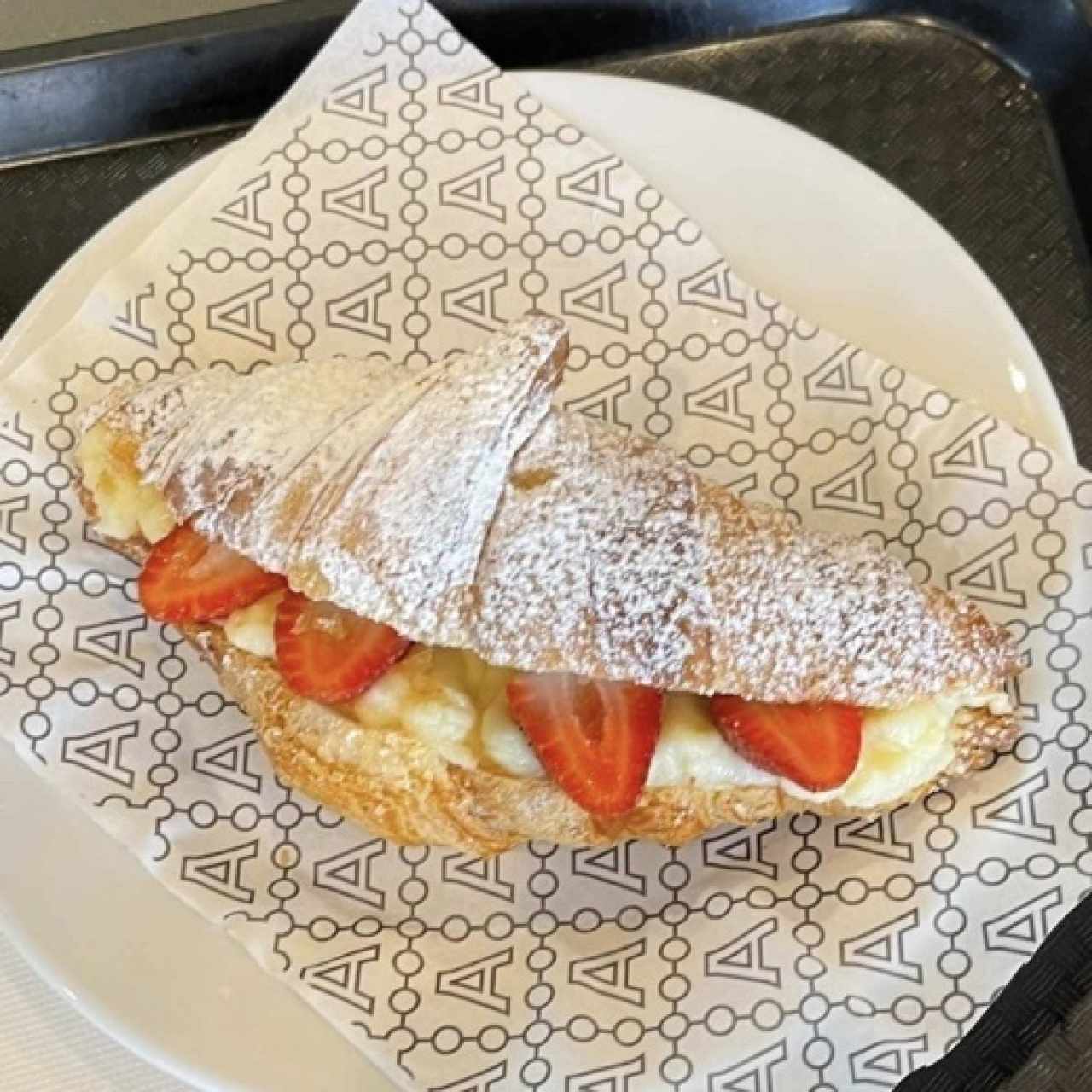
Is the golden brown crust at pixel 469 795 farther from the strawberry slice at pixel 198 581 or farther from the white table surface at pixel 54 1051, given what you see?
the white table surface at pixel 54 1051

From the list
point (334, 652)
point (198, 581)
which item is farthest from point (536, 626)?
point (198, 581)

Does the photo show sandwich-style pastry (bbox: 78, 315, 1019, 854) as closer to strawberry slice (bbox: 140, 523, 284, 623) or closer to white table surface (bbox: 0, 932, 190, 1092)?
strawberry slice (bbox: 140, 523, 284, 623)

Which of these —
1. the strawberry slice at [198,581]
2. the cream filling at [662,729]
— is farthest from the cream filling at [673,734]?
the strawberry slice at [198,581]

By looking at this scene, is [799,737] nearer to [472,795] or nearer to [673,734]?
[673,734]

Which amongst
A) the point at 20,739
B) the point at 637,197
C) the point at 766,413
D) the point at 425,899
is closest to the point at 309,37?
the point at 637,197

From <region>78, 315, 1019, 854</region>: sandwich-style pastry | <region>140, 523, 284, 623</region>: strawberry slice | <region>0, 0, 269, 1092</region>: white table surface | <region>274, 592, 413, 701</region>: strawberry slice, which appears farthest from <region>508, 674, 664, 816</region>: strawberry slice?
<region>0, 0, 269, 1092</region>: white table surface

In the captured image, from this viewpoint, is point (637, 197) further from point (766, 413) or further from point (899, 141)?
point (899, 141)
